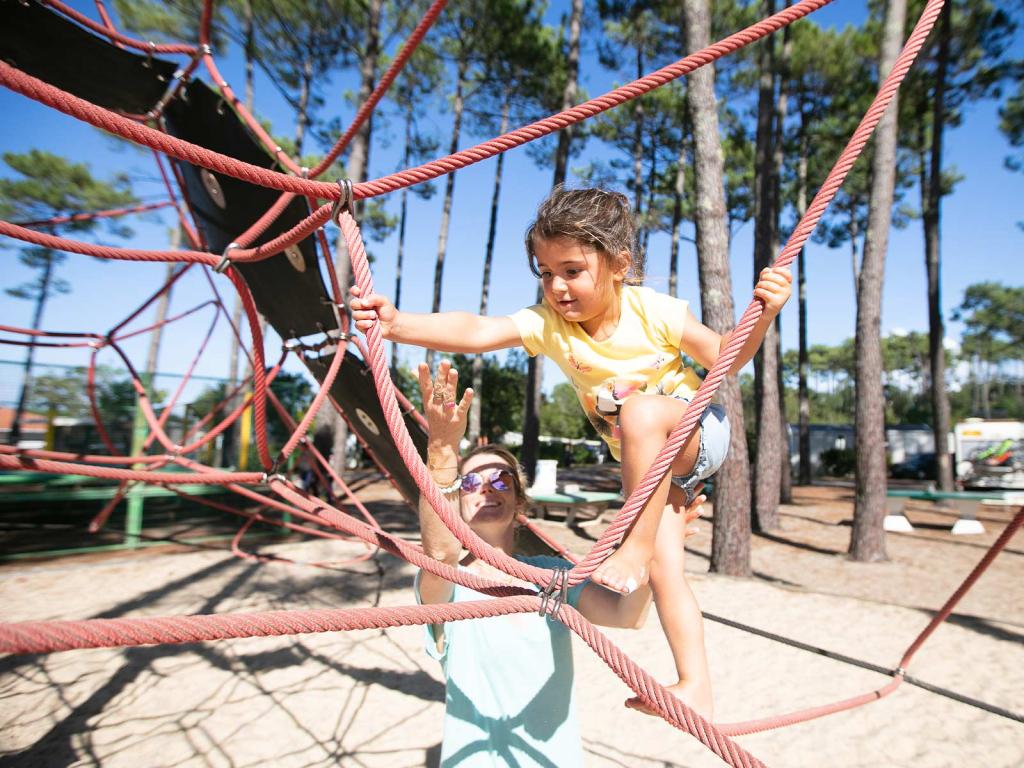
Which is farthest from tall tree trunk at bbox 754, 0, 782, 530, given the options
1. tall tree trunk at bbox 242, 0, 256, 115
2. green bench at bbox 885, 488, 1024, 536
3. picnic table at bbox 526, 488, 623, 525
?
tall tree trunk at bbox 242, 0, 256, 115

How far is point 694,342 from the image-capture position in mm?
1421

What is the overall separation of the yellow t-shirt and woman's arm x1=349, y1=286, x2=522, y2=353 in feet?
0.18

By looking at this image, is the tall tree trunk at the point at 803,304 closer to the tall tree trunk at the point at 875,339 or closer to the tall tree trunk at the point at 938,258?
the tall tree trunk at the point at 938,258

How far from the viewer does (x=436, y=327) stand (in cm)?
137

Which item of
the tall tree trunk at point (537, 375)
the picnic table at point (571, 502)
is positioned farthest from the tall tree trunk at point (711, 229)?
the tall tree trunk at point (537, 375)

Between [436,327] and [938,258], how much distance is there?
34.7 feet

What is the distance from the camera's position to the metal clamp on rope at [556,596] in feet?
3.50

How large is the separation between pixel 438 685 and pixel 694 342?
266cm

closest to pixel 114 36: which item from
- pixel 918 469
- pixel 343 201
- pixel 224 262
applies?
pixel 224 262

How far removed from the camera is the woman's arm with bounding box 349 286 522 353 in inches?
46.3

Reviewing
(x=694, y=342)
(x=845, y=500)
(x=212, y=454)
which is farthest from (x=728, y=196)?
(x=694, y=342)

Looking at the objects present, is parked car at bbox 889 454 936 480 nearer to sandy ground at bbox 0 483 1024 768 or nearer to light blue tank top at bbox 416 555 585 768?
sandy ground at bbox 0 483 1024 768

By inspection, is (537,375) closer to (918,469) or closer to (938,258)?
(938,258)

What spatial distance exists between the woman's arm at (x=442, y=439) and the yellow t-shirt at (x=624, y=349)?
1.00ft
